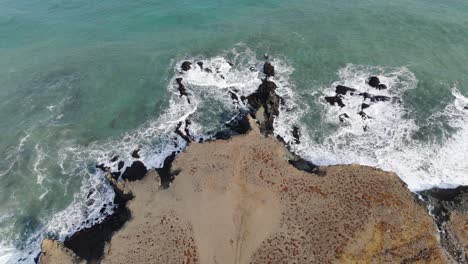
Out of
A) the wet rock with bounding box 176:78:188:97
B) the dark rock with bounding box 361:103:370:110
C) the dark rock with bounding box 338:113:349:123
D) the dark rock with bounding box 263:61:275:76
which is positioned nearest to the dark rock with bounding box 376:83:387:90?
the dark rock with bounding box 361:103:370:110

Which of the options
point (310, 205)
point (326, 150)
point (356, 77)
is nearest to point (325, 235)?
point (310, 205)

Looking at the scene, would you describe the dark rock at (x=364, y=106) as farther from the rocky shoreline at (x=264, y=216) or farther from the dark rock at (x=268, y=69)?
the rocky shoreline at (x=264, y=216)

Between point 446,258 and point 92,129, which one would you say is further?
point 92,129

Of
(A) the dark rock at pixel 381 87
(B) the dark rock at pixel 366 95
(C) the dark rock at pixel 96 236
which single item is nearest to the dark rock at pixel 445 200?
(B) the dark rock at pixel 366 95

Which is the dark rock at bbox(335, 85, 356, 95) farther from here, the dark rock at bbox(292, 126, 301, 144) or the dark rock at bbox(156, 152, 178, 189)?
the dark rock at bbox(156, 152, 178, 189)

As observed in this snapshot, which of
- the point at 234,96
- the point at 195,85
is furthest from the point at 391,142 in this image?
the point at 195,85

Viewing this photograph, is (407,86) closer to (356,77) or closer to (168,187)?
(356,77)
